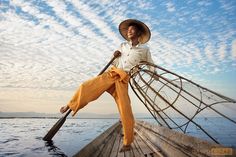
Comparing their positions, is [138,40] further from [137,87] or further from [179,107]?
[179,107]

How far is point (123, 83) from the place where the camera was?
3.38m

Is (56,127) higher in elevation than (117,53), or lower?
lower

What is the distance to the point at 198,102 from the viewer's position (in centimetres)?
434

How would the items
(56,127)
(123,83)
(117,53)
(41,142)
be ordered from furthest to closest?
(41,142), (56,127), (117,53), (123,83)

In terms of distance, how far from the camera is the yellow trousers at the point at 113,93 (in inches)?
121

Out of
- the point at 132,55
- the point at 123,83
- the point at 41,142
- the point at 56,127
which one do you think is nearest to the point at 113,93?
the point at 123,83

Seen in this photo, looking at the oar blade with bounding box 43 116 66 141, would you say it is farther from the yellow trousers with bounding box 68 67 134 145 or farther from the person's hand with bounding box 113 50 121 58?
the yellow trousers with bounding box 68 67 134 145

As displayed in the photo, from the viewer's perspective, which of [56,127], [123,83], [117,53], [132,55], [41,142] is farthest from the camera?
[41,142]

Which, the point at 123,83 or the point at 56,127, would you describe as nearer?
the point at 123,83

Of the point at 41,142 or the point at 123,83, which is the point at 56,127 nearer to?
the point at 123,83

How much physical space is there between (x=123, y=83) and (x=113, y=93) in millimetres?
202

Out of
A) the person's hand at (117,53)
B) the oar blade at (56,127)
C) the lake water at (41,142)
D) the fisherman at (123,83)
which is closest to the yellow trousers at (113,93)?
the fisherman at (123,83)

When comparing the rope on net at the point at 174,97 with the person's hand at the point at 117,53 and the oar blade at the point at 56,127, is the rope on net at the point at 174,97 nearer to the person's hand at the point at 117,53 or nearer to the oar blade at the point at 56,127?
the person's hand at the point at 117,53

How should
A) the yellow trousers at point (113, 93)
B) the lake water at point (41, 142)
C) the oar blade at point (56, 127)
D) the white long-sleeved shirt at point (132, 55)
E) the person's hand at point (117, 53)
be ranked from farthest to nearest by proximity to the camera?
the lake water at point (41, 142) < the oar blade at point (56, 127) < the person's hand at point (117, 53) < the white long-sleeved shirt at point (132, 55) < the yellow trousers at point (113, 93)
